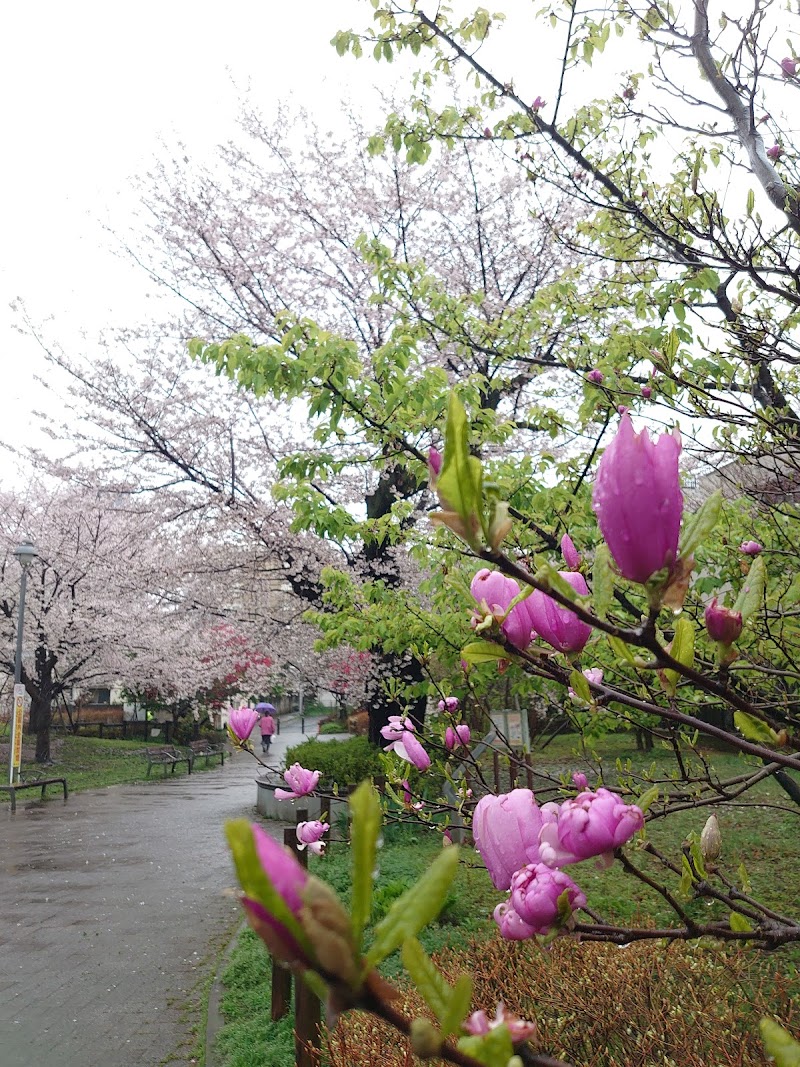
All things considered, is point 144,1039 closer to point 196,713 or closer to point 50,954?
point 50,954

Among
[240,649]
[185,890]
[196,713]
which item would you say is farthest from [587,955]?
[196,713]

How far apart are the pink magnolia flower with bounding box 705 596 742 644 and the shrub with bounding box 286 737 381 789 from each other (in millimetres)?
9511

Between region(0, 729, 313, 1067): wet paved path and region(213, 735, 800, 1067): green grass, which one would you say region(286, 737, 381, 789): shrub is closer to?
region(0, 729, 313, 1067): wet paved path

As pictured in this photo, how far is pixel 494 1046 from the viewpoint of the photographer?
560 millimetres

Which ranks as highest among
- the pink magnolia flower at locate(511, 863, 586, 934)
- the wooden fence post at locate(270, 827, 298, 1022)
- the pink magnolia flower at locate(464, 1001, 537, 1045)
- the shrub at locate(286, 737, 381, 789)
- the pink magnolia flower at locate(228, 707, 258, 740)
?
the pink magnolia flower at locate(228, 707, 258, 740)

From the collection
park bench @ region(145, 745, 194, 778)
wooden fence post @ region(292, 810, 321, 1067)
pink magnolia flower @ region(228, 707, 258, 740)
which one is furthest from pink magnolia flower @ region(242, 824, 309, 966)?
park bench @ region(145, 745, 194, 778)

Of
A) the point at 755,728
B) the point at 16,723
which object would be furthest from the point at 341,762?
the point at 755,728

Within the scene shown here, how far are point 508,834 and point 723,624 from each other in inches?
13.5

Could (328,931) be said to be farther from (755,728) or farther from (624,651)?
(755,728)

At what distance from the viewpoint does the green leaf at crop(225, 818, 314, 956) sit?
0.45 metres

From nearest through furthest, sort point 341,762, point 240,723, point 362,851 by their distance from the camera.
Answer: point 362,851 → point 240,723 → point 341,762

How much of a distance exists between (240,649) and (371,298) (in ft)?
39.0

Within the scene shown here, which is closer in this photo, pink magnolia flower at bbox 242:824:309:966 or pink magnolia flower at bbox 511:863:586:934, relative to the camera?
pink magnolia flower at bbox 242:824:309:966

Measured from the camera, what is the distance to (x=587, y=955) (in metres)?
3.78
